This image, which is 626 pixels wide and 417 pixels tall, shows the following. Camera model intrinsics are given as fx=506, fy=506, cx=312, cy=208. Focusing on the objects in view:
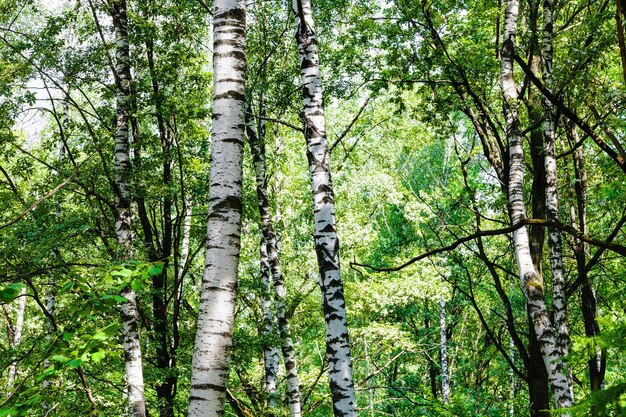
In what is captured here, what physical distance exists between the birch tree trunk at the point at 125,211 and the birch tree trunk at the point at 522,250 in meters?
5.77

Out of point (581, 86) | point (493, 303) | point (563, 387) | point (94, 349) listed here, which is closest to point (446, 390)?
point (493, 303)

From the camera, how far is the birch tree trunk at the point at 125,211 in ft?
25.6

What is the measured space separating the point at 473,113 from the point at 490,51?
4.50 ft

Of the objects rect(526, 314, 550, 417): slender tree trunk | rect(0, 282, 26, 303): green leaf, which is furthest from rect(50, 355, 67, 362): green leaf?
rect(526, 314, 550, 417): slender tree trunk

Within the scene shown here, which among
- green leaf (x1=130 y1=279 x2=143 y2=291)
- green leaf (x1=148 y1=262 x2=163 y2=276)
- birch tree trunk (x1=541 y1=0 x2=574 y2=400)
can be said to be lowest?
green leaf (x1=130 y1=279 x2=143 y2=291)

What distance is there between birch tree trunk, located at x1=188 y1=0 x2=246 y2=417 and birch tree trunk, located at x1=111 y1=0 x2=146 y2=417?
16.7 feet

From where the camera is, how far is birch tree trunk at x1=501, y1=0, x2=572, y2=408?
6824mm

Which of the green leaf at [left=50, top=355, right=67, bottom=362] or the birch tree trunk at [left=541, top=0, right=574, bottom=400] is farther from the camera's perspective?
the birch tree trunk at [left=541, top=0, right=574, bottom=400]

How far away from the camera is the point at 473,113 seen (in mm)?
8977

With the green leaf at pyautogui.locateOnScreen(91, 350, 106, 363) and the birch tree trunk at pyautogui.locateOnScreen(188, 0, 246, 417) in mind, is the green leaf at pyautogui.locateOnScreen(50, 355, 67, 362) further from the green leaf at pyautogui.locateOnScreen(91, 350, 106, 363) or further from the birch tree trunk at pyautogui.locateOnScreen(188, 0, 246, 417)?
the birch tree trunk at pyautogui.locateOnScreen(188, 0, 246, 417)

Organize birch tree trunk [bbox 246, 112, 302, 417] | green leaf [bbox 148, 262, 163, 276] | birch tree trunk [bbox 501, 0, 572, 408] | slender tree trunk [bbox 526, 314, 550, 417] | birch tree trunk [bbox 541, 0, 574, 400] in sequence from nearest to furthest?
green leaf [bbox 148, 262, 163, 276], birch tree trunk [bbox 501, 0, 572, 408], slender tree trunk [bbox 526, 314, 550, 417], birch tree trunk [bbox 541, 0, 574, 400], birch tree trunk [bbox 246, 112, 302, 417]

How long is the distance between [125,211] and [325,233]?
4247 mm

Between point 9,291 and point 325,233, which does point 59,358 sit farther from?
point 325,233

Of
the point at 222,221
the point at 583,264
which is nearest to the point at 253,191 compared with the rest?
the point at 583,264
